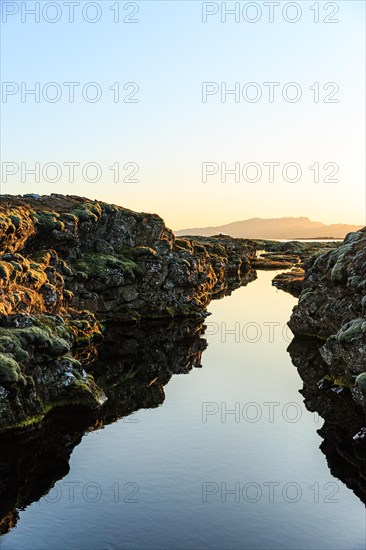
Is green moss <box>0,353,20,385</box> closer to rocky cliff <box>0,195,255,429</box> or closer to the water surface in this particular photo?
rocky cliff <box>0,195,255,429</box>

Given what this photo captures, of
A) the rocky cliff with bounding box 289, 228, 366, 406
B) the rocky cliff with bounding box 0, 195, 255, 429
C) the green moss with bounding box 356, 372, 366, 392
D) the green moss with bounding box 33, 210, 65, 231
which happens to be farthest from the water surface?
the green moss with bounding box 33, 210, 65, 231

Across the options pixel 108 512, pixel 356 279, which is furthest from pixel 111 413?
pixel 356 279

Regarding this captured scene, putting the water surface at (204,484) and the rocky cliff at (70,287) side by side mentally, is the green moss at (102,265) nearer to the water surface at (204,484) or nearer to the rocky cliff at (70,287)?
the rocky cliff at (70,287)

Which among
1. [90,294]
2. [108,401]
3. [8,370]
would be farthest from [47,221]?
[8,370]

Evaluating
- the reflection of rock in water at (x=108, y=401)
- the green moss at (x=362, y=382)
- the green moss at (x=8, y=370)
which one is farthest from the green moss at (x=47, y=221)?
the green moss at (x=362, y=382)

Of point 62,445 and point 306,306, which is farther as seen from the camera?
point 306,306

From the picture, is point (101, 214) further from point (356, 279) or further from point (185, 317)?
point (356, 279)
